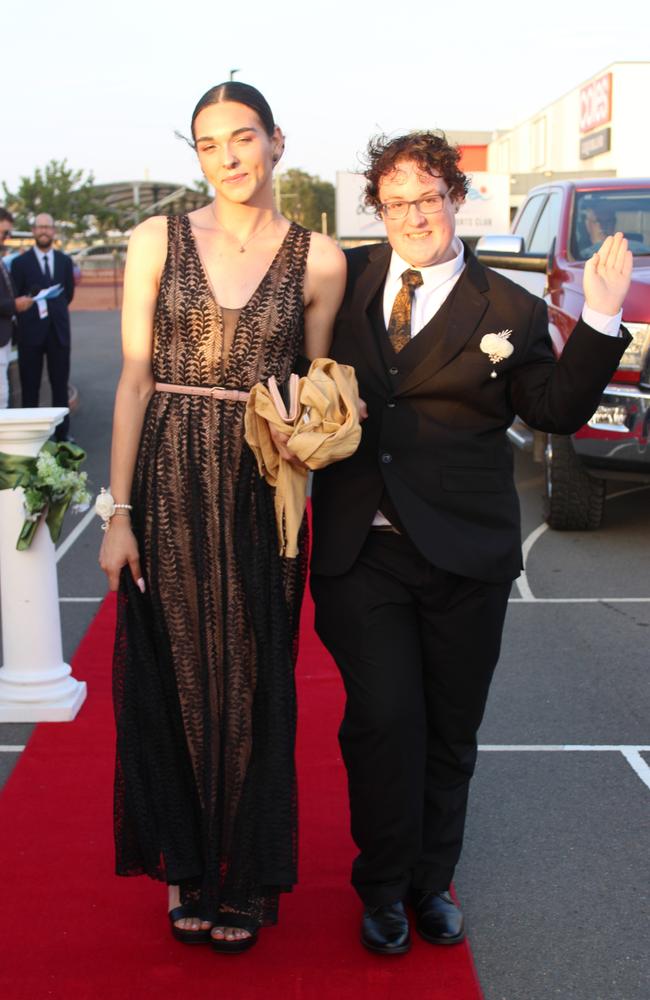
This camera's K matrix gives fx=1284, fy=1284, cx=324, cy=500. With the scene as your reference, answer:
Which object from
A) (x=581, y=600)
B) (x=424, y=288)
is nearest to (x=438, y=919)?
(x=424, y=288)

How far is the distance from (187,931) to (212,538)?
104 cm

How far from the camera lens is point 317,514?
3232 millimetres

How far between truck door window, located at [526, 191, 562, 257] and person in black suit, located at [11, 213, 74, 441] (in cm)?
421

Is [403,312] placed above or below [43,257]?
below

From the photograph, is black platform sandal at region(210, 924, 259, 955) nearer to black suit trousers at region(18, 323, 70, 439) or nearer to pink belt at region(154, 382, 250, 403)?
pink belt at region(154, 382, 250, 403)

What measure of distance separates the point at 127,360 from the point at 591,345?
1.11 meters

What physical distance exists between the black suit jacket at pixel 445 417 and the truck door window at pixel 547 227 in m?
5.88

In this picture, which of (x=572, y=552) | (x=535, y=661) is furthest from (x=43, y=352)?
(x=535, y=661)

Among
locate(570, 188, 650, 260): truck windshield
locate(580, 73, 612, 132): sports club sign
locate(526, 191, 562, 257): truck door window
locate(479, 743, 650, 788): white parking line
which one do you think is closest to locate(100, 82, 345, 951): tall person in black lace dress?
locate(479, 743, 650, 788): white parking line

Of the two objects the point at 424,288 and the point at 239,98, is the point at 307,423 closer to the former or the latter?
the point at 424,288

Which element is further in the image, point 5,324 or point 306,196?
point 306,196

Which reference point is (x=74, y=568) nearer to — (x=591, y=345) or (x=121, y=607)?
(x=121, y=607)

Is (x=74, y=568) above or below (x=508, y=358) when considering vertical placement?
below

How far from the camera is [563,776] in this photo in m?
4.45
